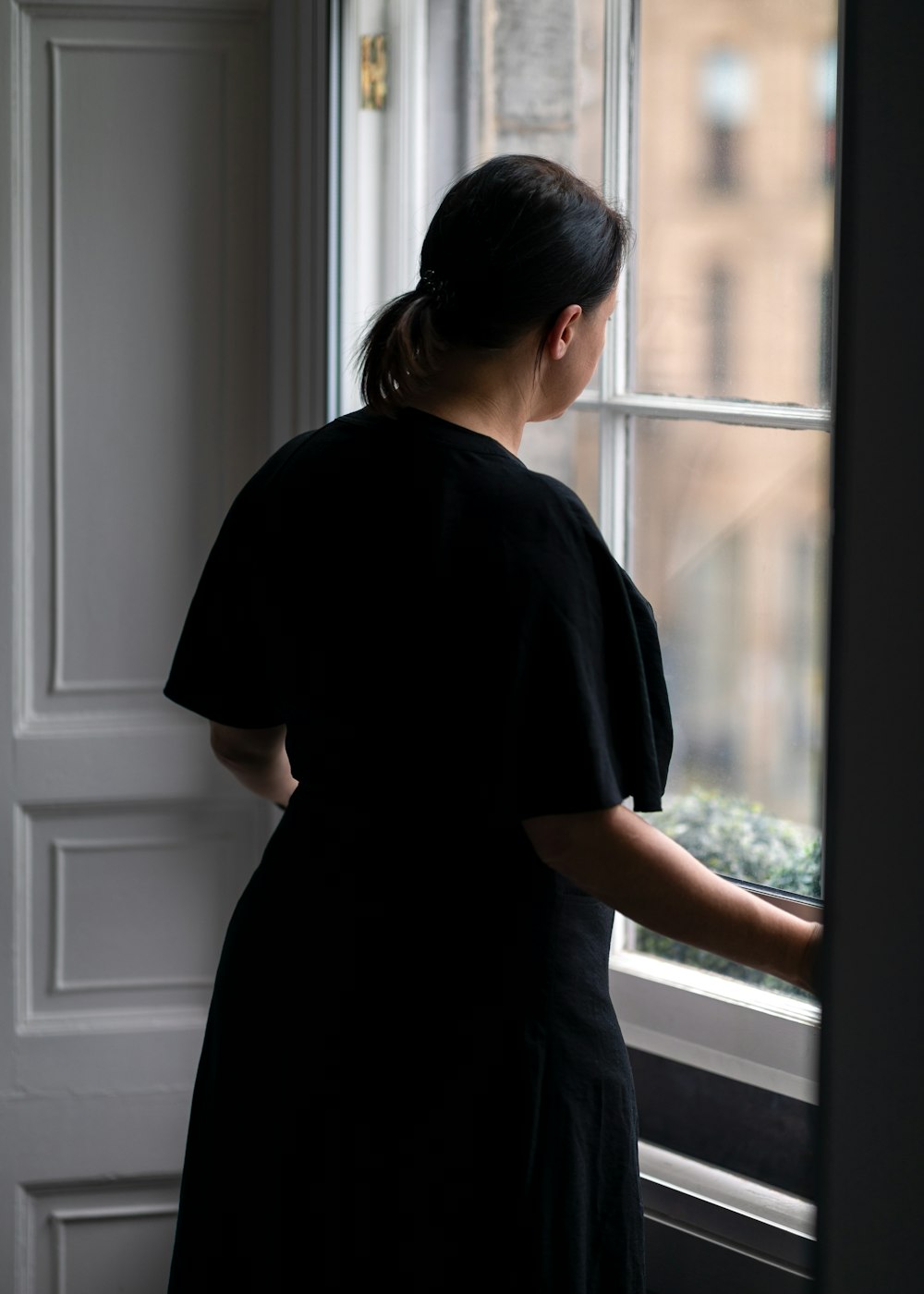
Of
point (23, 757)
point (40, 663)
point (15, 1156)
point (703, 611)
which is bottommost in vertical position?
point (15, 1156)

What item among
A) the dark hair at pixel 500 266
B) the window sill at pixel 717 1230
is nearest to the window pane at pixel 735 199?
the dark hair at pixel 500 266

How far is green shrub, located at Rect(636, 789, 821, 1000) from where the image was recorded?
141cm

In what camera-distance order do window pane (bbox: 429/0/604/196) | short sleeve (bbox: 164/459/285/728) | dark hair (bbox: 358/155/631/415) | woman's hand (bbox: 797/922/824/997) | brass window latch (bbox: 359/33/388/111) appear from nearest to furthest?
woman's hand (bbox: 797/922/824/997) < dark hair (bbox: 358/155/631/415) < short sleeve (bbox: 164/459/285/728) < window pane (bbox: 429/0/604/196) < brass window latch (bbox: 359/33/388/111)

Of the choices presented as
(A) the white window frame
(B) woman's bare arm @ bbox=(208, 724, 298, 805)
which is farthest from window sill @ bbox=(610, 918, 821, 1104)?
(B) woman's bare arm @ bbox=(208, 724, 298, 805)

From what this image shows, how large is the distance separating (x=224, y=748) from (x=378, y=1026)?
42cm

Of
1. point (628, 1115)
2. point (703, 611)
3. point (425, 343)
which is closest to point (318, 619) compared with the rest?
point (425, 343)

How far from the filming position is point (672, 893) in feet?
3.07

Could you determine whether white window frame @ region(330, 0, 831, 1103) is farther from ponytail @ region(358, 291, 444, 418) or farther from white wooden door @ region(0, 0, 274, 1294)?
ponytail @ region(358, 291, 444, 418)

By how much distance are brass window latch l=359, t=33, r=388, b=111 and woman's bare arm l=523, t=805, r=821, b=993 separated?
1.22m

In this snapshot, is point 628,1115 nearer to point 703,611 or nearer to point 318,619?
point 318,619

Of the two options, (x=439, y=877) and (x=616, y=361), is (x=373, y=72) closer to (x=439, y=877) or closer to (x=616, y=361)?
(x=616, y=361)

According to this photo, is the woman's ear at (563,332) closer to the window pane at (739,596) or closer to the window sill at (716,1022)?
the window pane at (739,596)

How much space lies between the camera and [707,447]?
1479 mm

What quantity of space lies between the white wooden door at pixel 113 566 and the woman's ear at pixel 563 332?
2.86 feet
